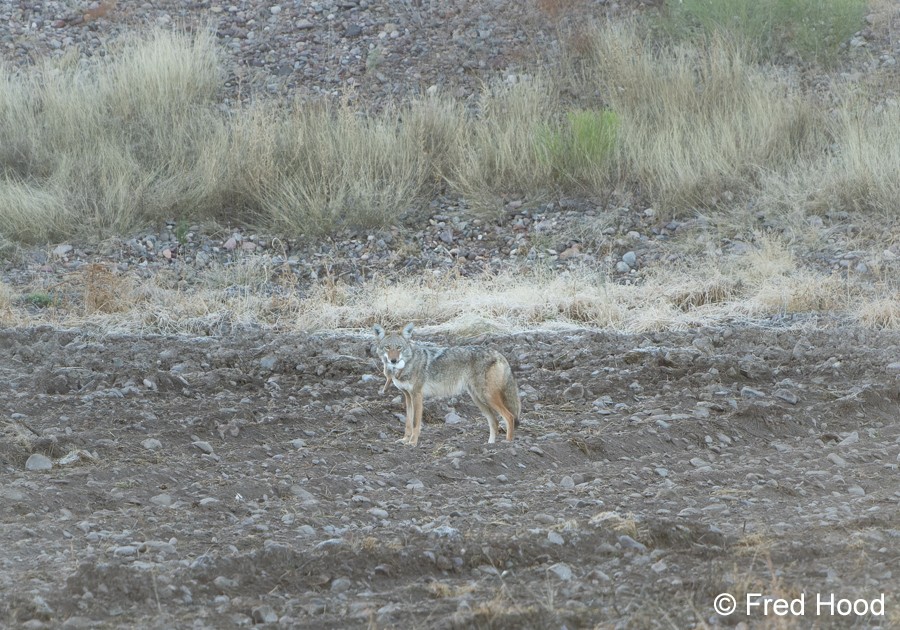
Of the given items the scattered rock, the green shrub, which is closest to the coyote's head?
the scattered rock

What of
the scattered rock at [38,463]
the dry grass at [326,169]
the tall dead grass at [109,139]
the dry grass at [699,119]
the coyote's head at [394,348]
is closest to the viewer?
the scattered rock at [38,463]

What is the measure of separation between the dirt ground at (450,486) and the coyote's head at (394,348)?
0.54m

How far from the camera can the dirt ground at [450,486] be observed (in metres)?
4.25

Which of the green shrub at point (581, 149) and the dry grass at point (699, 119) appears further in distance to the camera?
the green shrub at point (581, 149)

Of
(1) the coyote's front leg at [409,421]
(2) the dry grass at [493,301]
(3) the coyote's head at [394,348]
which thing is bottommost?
(2) the dry grass at [493,301]

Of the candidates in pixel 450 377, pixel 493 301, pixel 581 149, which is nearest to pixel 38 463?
pixel 450 377

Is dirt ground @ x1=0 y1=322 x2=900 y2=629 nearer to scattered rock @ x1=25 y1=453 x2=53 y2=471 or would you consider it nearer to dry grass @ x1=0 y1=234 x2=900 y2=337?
scattered rock @ x1=25 y1=453 x2=53 y2=471

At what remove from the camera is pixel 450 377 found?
7.22 m

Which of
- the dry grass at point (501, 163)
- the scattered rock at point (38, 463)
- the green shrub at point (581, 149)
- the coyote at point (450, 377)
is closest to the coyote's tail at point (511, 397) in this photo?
the coyote at point (450, 377)

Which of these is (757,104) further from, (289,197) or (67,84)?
(67,84)

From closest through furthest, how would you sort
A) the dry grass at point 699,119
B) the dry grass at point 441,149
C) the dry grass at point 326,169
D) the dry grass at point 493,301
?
the dry grass at point 493,301 < the dry grass at point 441,149 < the dry grass at point 699,119 < the dry grass at point 326,169

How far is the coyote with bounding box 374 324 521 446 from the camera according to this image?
279 inches

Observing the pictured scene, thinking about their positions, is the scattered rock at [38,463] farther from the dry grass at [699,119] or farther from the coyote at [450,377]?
the dry grass at [699,119]

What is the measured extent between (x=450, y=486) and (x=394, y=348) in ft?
4.31
